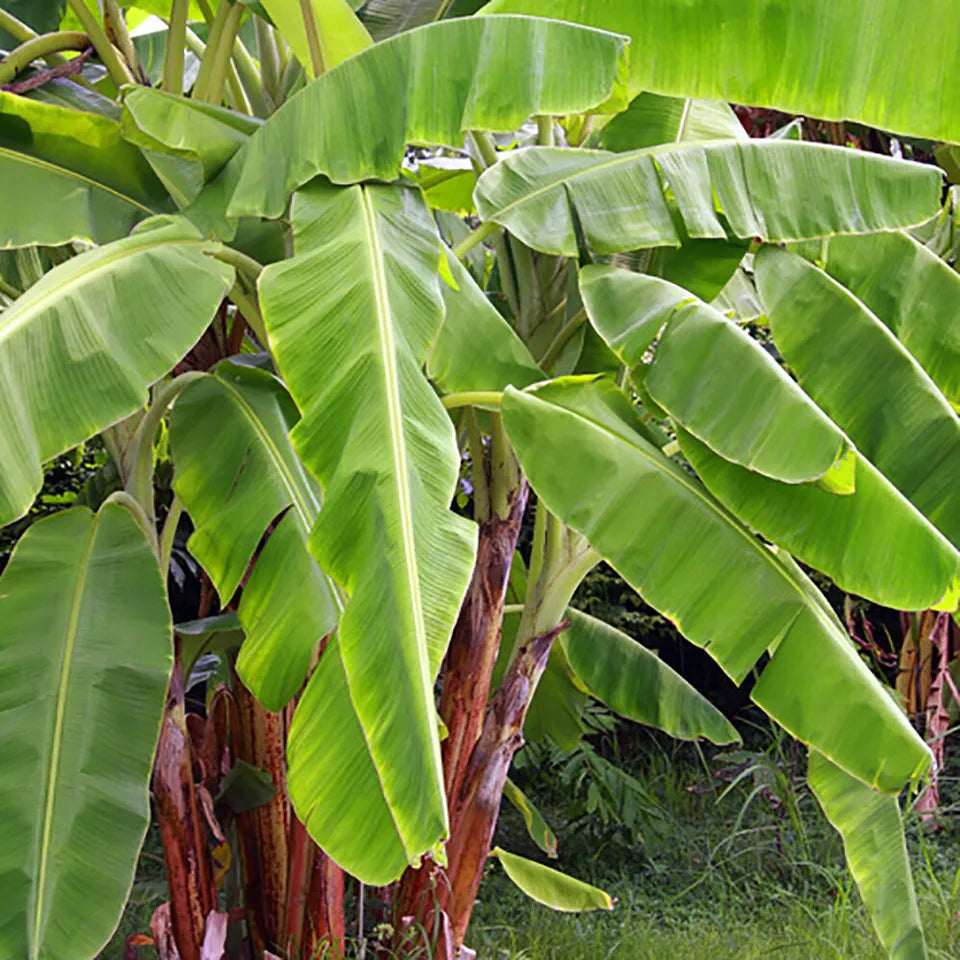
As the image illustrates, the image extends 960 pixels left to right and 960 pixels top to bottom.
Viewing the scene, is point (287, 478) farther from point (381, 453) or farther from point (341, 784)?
point (341, 784)

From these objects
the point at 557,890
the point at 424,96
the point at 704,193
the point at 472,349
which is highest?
the point at 424,96

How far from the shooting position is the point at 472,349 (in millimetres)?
2207

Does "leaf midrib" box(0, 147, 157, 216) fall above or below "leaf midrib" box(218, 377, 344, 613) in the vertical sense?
above

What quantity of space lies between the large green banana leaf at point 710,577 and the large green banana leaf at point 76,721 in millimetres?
775

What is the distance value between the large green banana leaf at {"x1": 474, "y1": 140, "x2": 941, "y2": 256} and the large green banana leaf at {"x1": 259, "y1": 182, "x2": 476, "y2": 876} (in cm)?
25

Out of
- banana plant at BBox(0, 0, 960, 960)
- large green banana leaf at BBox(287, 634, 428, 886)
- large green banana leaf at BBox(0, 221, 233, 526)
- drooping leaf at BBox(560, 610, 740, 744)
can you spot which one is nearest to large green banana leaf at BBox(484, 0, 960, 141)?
banana plant at BBox(0, 0, 960, 960)

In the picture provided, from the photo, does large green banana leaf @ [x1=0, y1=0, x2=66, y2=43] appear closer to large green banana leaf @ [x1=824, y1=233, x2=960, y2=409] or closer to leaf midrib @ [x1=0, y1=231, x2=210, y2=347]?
leaf midrib @ [x1=0, y1=231, x2=210, y2=347]

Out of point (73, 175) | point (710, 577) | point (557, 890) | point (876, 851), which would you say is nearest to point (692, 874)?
point (557, 890)

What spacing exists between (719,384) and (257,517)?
86 cm

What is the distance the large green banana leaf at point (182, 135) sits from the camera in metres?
2.13

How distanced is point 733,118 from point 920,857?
2.91 m

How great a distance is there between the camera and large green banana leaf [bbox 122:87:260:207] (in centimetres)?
213

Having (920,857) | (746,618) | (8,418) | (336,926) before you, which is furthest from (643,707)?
(8,418)

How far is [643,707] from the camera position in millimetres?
3211
